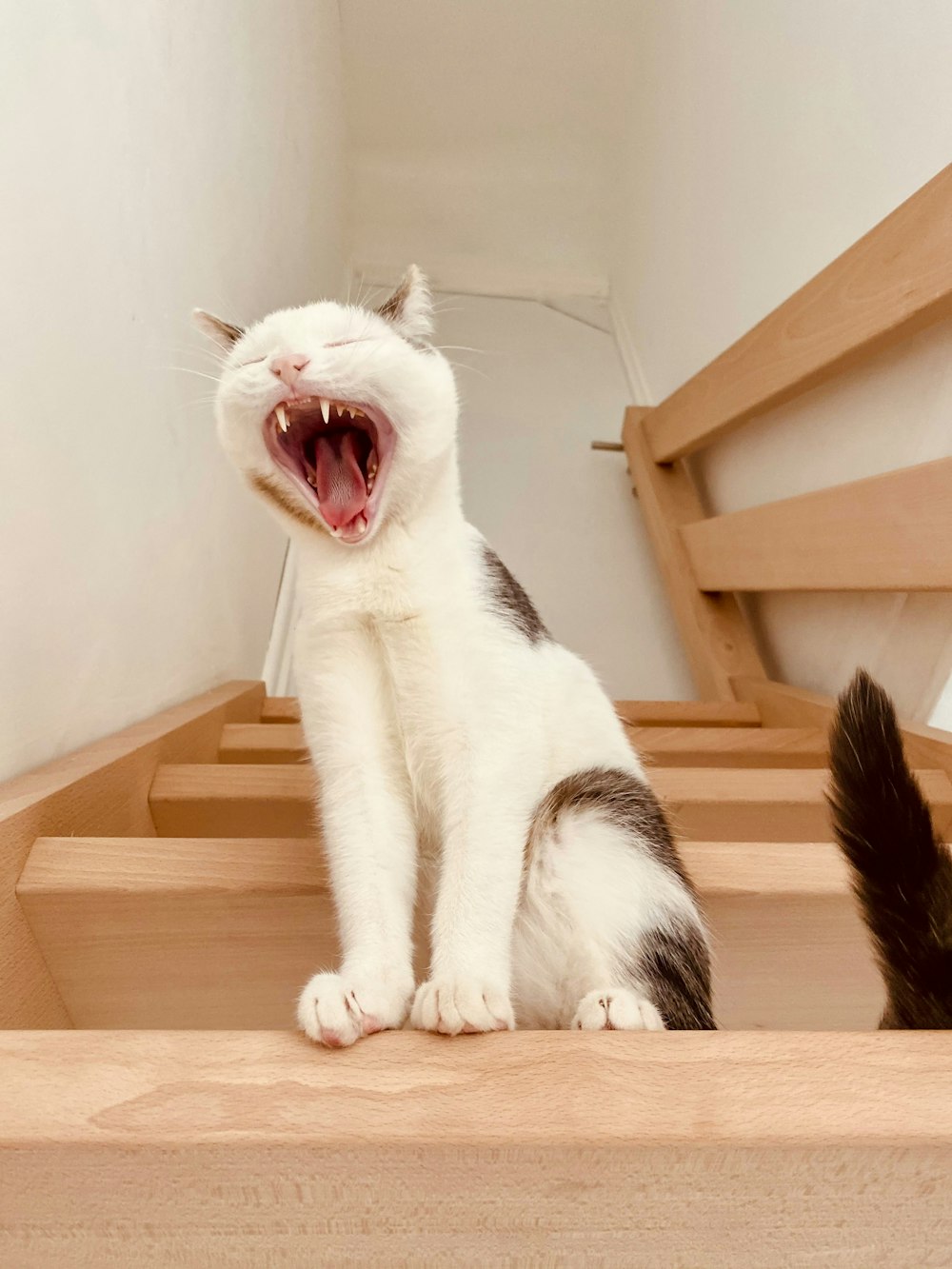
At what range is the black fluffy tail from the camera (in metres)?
0.59

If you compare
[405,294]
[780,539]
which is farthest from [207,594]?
[780,539]

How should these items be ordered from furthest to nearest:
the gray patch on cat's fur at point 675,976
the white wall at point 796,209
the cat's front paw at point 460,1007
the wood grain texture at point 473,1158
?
1. the white wall at point 796,209
2. the gray patch on cat's fur at point 675,976
3. the cat's front paw at point 460,1007
4. the wood grain texture at point 473,1158

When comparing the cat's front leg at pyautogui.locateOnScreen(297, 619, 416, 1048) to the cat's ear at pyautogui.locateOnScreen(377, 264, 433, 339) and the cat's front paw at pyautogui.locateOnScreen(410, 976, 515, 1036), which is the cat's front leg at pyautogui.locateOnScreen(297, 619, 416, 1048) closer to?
the cat's front paw at pyautogui.locateOnScreen(410, 976, 515, 1036)

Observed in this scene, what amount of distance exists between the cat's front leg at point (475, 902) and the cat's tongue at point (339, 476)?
0.29 metres

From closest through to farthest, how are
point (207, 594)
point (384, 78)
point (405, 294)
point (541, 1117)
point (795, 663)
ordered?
point (541, 1117)
point (405, 294)
point (207, 594)
point (795, 663)
point (384, 78)

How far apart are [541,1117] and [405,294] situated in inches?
34.5

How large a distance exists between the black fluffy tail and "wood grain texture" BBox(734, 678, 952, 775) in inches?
14.5

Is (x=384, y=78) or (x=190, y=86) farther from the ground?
(x=384, y=78)

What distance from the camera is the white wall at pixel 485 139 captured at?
7.66 ft

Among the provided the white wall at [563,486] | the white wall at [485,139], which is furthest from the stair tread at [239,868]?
the white wall at [485,139]

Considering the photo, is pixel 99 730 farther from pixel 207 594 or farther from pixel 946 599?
pixel 946 599

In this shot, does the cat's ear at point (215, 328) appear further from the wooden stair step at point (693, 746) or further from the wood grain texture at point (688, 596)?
the wood grain texture at point (688, 596)

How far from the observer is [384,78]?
96.9 inches

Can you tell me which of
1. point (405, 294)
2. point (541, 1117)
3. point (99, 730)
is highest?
point (405, 294)
